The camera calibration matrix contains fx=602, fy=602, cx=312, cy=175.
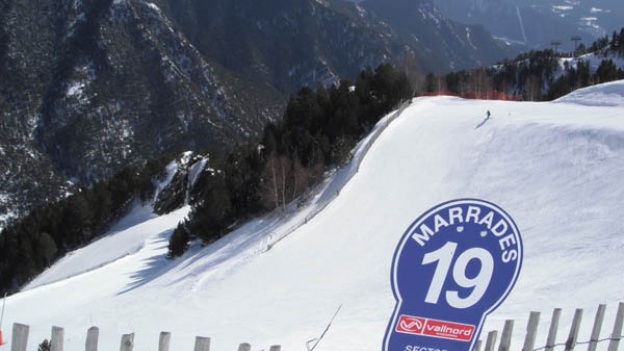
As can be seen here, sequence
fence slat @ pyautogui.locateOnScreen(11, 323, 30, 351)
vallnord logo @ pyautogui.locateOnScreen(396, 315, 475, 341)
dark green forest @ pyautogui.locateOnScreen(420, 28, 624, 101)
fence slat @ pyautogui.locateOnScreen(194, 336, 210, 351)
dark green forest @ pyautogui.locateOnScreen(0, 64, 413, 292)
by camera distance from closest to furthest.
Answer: vallnord logo @ pyautogui.locateOnScreen(396, 315, 475, 341) < fence slat @ pyautogui.locateOnScreen(194, 336, 210, 351) < fence slat @ pyautogui.locateOnScreen(11, 323, 30, 351) < dark green forest @ pyautogui.locateOnScreen(0, 64, 413, 292) < dark green forest @ pyautogui.locateOnScreen(420, 28, 624, 101)

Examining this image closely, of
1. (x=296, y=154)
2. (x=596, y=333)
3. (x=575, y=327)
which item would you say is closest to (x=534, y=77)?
(x=296, y=154)

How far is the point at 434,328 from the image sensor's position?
388 cm

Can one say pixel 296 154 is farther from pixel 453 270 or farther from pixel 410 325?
pixel 453 270

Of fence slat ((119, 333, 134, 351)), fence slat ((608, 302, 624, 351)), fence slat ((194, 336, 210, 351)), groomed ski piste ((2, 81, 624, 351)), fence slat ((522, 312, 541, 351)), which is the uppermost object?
fence slat ((194, 336, 210, 351))

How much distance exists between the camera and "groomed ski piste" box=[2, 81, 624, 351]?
50.3ft

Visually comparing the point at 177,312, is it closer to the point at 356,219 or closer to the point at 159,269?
the point at 356,219

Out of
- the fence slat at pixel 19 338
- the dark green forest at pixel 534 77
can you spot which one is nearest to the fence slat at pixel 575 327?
the fence slat at pixel 19 338

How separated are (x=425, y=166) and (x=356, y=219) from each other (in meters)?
7.51

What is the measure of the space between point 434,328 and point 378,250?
21.1 meters

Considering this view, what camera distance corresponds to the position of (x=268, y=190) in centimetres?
3931

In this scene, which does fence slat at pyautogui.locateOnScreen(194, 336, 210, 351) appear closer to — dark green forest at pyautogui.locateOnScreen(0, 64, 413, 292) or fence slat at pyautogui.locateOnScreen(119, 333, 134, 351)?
fence slat at pyautogui.locateOnScreen(119, 333, 134, 351)

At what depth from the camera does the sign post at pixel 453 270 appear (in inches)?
148

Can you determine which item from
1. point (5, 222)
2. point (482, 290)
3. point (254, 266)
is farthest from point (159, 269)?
point (5, 222)

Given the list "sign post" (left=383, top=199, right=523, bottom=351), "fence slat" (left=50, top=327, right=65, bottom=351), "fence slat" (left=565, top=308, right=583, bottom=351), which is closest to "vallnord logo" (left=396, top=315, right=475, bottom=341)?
"sign post" (left=383, top=199, right=523, bottom=351)
